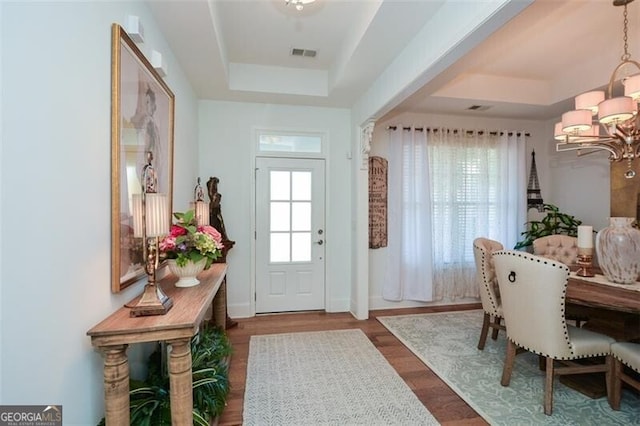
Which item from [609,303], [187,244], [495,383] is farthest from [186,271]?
[609,303]

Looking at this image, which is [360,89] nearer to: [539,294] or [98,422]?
[539,294]

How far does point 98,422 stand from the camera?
1392mm

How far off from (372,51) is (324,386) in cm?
279

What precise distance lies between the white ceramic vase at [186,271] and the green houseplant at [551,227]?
13.9 feet

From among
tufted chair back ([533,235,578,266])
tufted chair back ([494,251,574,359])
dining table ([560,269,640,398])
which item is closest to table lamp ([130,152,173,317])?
tufted chair back ([494,251,574,359])

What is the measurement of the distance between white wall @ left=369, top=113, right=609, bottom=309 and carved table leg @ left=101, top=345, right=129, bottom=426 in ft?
10.8

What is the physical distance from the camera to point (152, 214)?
4.47 ft

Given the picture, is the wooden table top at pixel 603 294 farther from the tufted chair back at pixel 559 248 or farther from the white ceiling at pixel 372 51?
the white ceiling at pixel 372 51

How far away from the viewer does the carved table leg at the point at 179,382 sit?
134 cm

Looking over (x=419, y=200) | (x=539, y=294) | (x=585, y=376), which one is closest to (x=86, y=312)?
(x=539, y=294)

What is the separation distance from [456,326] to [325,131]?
2.95 metres

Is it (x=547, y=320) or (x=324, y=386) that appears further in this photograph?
(x=324, y=386)

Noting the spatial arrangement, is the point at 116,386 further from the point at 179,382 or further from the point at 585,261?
the point at 585,261

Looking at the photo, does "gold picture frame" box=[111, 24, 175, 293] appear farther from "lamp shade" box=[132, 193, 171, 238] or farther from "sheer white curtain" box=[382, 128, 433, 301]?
"sheer white curtain" box=[382, 128, 433, 301]
